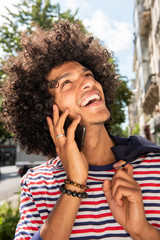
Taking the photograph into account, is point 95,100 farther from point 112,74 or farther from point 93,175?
point 112,74

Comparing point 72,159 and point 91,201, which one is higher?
point 72,159

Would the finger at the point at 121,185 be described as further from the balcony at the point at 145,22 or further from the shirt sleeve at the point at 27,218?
the balcony at the point at 145,22

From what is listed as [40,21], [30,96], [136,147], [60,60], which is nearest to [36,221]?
[136,147]

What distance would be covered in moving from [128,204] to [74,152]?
51 cm

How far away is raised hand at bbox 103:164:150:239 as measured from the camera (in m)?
1.46

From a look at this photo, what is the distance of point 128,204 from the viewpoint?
1514 millimetres

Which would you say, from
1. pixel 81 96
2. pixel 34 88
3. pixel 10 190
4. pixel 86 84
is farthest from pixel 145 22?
pixel 81 96

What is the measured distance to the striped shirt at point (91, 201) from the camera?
1.70 metres

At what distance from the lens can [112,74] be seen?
3.42m

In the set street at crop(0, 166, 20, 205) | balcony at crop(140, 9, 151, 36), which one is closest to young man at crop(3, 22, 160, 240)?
street at crop(0, 166, 20, 205)

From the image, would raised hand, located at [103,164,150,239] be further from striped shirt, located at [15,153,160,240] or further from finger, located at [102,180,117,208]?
striped shirt, located at [15,153,160,240]

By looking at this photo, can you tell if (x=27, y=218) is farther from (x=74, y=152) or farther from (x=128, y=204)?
(x=128, y=204)

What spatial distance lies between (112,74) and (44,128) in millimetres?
1400

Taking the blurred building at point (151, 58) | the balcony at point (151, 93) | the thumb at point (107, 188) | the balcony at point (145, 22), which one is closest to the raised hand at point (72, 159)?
the thumb at point (107, 188)
